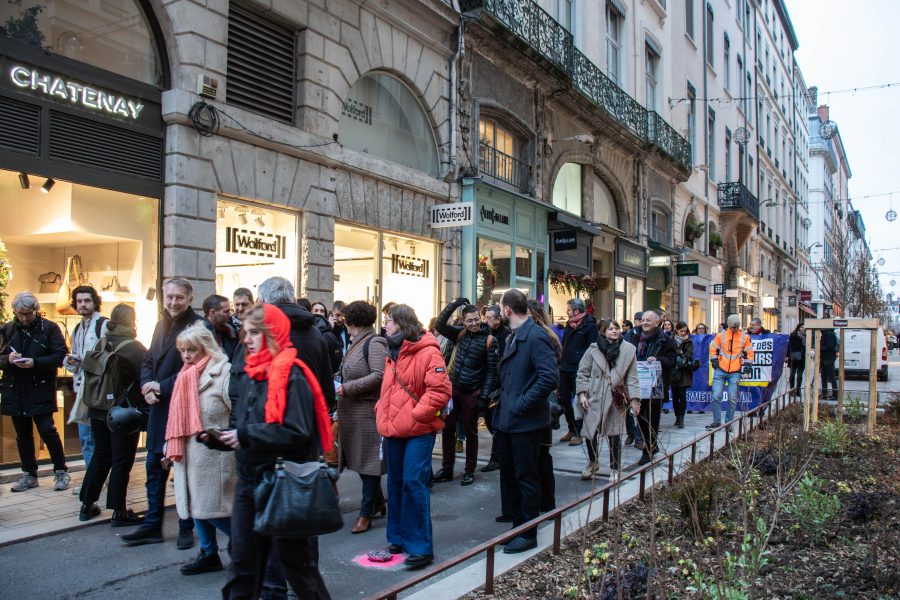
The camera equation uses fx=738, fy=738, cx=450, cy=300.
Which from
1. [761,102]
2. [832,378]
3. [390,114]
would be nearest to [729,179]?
[761,102]

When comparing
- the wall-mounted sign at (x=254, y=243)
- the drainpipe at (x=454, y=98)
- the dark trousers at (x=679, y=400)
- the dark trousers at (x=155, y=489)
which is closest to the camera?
the dark trousers at (x=155, y=489)

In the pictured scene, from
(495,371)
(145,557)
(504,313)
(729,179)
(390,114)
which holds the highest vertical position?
(729,179)

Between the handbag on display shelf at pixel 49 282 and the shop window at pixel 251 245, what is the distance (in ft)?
6.17

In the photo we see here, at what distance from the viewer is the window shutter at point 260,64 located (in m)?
9.98

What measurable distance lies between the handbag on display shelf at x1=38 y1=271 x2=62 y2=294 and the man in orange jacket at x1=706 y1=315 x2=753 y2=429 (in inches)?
363

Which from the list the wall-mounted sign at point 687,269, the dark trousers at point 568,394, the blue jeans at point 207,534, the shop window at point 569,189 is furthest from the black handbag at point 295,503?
the wall-mounted sign at point 687,269

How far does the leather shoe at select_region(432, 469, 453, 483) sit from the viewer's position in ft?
25.5

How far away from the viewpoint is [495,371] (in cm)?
782

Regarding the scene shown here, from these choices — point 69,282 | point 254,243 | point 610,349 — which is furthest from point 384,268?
point 610,349

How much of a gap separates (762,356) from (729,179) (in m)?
23.7

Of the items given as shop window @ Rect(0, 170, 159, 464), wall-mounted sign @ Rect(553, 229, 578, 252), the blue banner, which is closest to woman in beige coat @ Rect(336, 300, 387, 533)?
shop window @ Rect(0, 170, 159, 464)

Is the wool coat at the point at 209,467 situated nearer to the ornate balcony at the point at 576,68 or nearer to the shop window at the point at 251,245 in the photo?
the shop window at the point at 251,245

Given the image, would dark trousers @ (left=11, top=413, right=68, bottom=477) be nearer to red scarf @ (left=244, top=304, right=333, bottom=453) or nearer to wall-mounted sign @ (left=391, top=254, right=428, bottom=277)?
red scarf @ (left=244, top=304, right=333, bottom=453)

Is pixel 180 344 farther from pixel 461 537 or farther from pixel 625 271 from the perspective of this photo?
pixel 625 271
